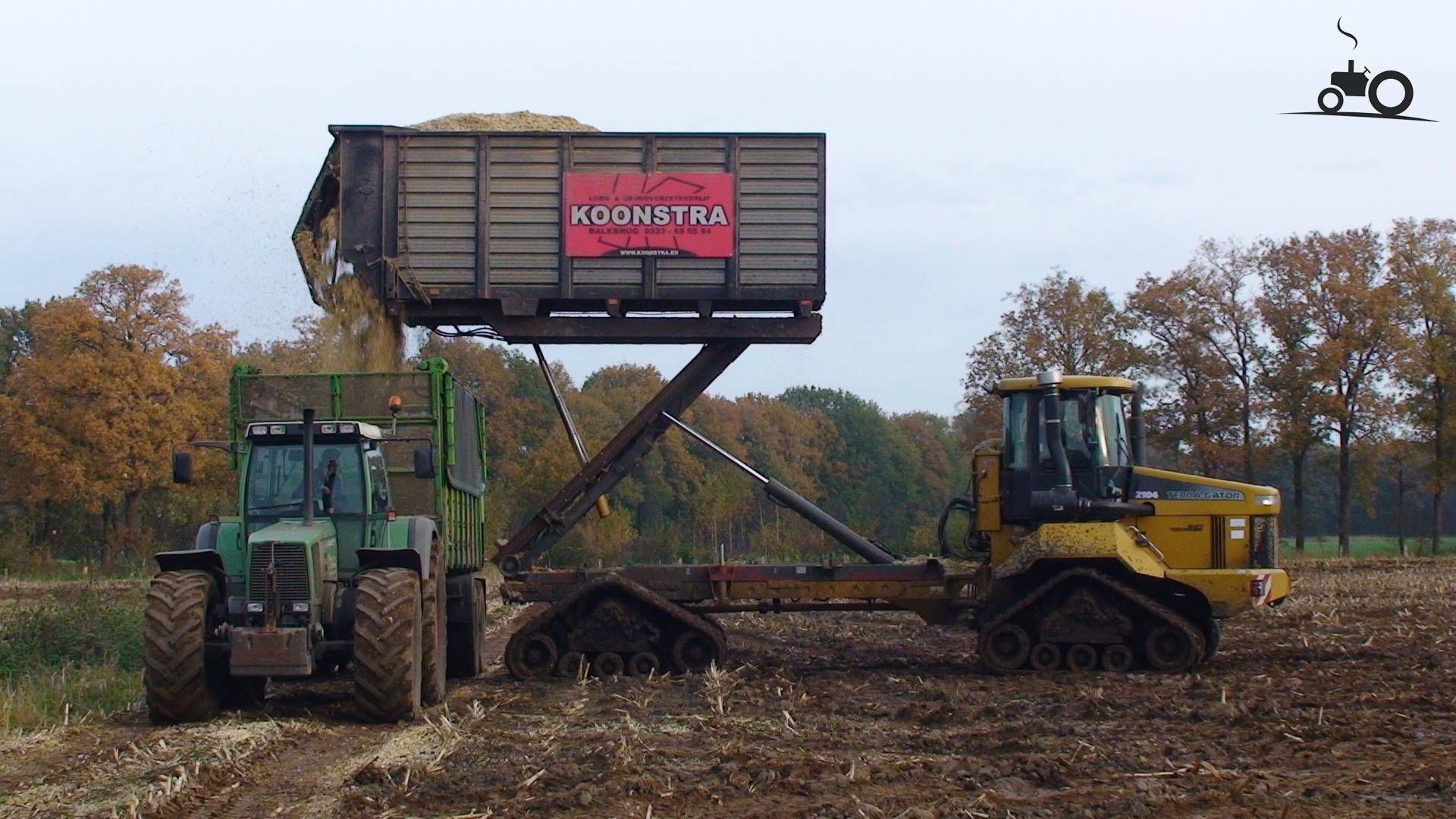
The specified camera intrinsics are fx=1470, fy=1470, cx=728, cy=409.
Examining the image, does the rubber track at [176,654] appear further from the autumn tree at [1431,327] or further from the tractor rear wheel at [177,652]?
the autumn tree at [1431,327]

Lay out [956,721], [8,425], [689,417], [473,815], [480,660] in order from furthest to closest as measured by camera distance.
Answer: [689,417], [8,425], [480,660], [956,721], [473,815]

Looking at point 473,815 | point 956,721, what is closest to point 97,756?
point 473,815

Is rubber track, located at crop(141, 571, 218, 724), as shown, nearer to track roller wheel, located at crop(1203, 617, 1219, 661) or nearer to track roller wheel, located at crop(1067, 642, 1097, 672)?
track roller wheel, located at crop(1067, 642, 1097, 672)

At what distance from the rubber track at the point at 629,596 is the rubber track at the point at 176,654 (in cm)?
380

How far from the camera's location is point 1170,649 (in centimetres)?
1369

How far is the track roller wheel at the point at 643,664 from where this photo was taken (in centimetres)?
1441

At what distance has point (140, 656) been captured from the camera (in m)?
16.7

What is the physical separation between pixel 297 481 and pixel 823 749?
5.22 metres

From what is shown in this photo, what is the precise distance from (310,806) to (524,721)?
3300mm

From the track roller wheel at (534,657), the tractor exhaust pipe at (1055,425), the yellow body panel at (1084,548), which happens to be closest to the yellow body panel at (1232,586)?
the yellow body panel at (1084,548)

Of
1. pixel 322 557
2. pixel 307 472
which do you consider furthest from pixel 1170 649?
pixel 307 472

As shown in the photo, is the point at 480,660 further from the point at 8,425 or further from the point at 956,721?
the point at 8,425

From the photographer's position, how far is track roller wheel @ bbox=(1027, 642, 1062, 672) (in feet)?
45.1

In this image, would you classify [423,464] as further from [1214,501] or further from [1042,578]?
[1214,501]
